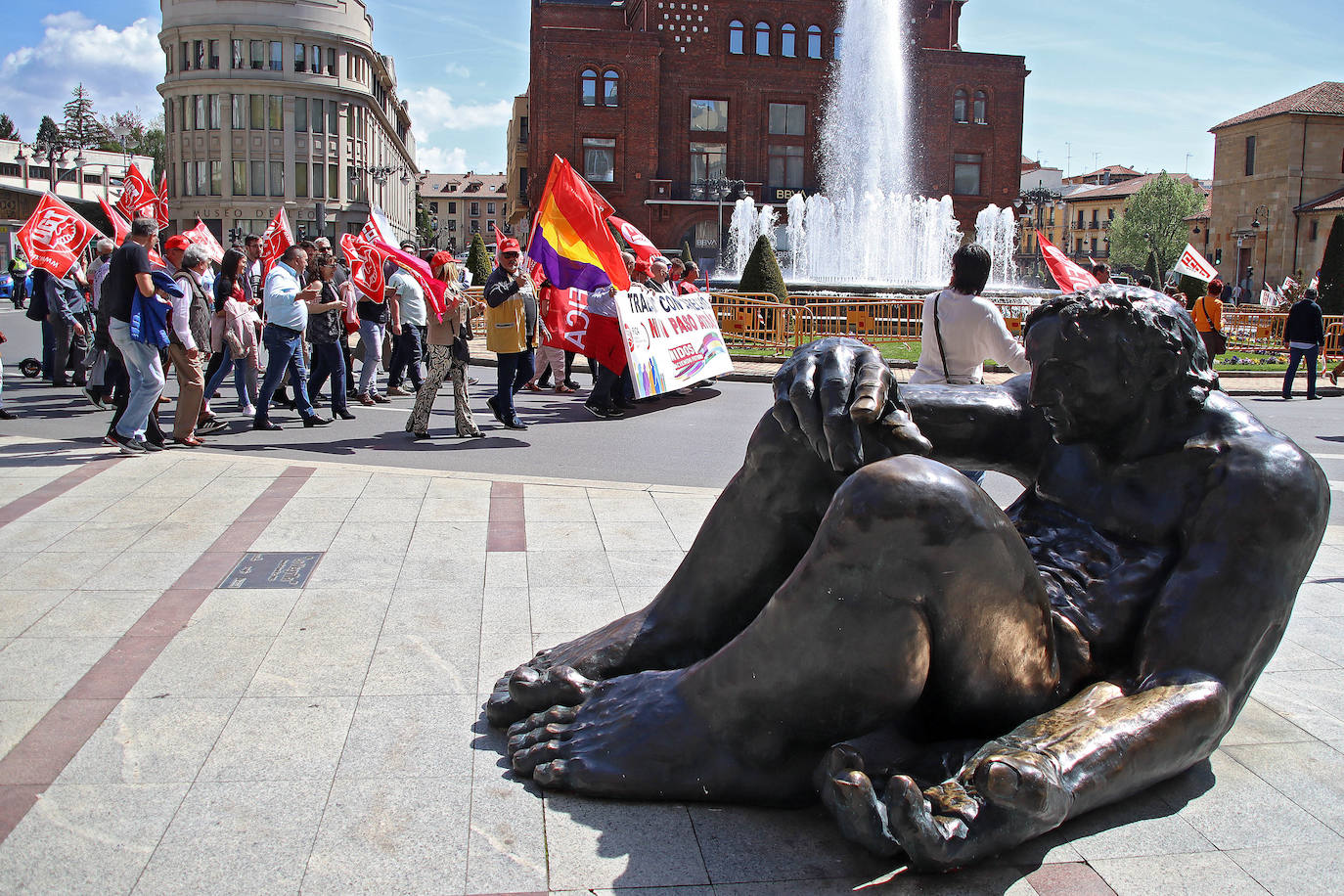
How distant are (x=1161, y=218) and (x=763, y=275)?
234 ft

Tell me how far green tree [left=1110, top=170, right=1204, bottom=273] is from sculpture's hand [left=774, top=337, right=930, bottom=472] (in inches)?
3392

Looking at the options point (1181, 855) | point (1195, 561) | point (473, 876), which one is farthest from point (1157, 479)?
point (473, 876)

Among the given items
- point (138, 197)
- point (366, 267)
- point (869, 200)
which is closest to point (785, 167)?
point (869, 200)

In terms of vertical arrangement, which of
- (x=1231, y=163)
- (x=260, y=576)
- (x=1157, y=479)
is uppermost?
(x=1231, y=163)

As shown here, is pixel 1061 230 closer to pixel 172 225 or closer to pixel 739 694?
pixel 172 225

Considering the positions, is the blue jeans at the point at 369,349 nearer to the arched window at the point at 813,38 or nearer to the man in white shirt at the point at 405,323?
the man in white shirt at the point at 405,323

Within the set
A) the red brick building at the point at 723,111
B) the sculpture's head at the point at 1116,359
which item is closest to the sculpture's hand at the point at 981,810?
the sculpture's head at the point at 1116,359

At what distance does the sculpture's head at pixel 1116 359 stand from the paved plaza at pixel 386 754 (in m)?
0.93

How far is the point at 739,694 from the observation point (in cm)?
213

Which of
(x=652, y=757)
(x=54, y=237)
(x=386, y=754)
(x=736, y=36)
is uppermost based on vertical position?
(x=736, y=36)

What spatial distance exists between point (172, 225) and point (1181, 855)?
259ft

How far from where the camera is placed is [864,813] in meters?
1.88

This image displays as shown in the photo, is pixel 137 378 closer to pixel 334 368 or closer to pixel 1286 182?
pixel 334 368

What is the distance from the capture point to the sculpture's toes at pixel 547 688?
262 centimetres
